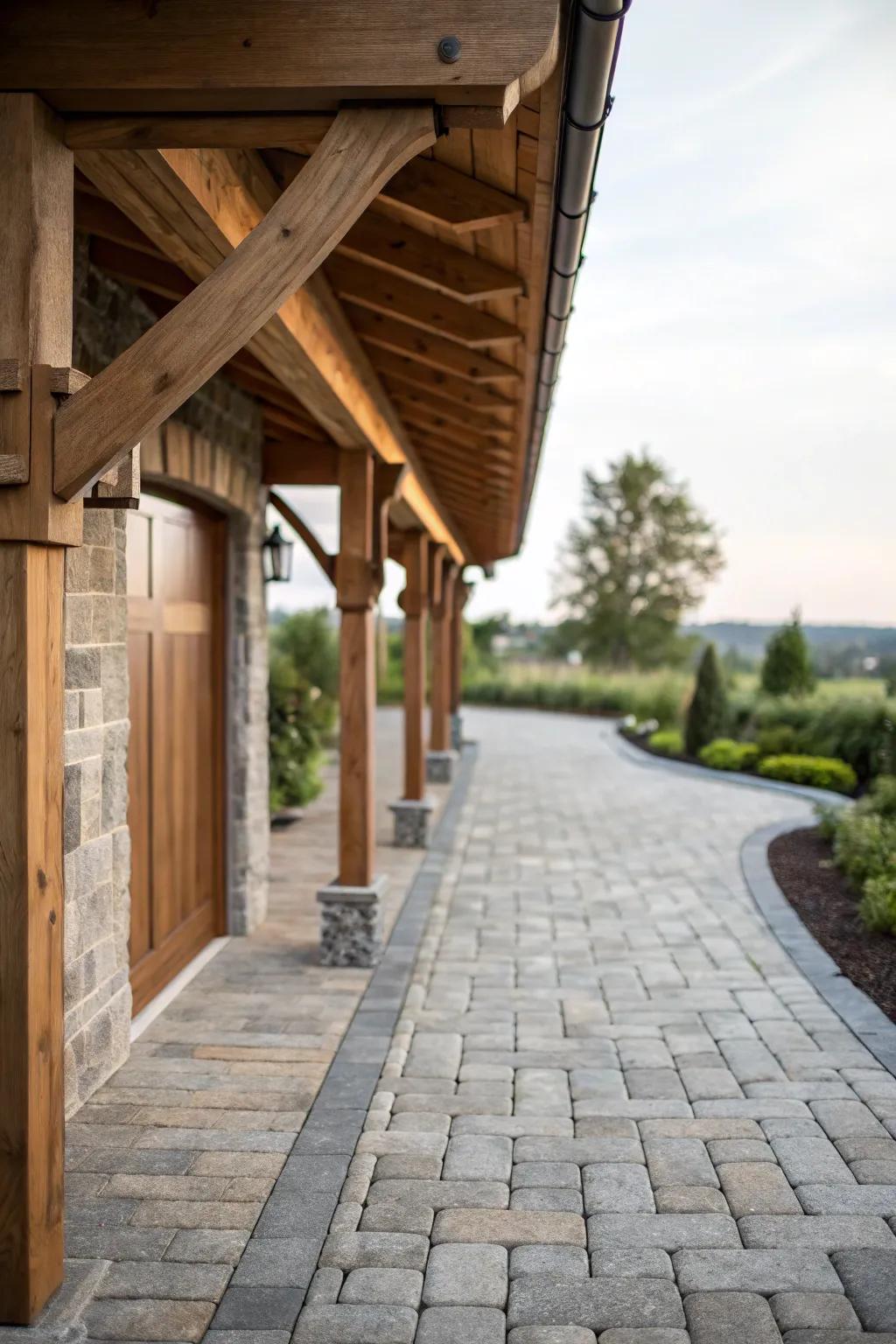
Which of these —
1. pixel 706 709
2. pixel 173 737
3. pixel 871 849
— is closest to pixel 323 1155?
pixel 173 737

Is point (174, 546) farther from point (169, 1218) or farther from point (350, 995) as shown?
point (169, 1218)

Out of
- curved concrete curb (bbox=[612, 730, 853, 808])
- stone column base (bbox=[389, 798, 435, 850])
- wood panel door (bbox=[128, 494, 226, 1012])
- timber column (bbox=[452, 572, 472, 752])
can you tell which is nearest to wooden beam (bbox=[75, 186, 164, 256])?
wood panel door (bbox=[128, 494, 226, 1012])

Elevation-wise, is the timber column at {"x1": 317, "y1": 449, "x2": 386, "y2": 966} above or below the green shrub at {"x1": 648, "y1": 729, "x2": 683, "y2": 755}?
above

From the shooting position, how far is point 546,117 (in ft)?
8.23

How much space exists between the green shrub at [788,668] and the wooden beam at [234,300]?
16628 mm

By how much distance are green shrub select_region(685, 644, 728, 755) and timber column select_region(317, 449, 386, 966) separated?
11298mm

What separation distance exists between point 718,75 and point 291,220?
5018 millimetres

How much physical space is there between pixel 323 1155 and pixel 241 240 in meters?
2.71

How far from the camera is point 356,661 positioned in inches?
217

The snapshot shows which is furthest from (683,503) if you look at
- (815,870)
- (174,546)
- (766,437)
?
(174,546)

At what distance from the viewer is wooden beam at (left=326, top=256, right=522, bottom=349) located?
4031mm

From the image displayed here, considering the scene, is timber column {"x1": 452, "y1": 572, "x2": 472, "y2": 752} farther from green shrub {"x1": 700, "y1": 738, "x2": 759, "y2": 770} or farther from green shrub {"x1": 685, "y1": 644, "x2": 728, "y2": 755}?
green shrub {"x1": 700, "y1": 738, "x2": 759, "y2": 770}

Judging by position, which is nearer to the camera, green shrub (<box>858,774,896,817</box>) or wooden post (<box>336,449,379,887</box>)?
wooden post (<box>336,449,379,887</box>)

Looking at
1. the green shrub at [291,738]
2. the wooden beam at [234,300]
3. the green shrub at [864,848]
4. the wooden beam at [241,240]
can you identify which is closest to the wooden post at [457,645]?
the green shrub at [291,738]
